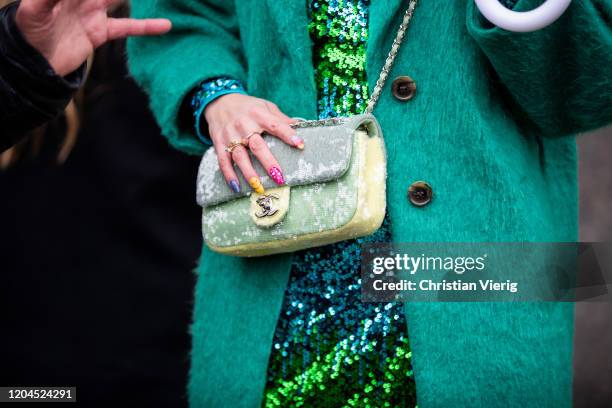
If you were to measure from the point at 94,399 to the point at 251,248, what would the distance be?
1.91 m

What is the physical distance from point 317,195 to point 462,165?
0.26m

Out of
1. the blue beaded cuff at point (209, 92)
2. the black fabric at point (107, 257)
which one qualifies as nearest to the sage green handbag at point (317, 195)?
the blue beaded cuff at point (209, 92)

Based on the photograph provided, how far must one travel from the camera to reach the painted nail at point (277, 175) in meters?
1.38

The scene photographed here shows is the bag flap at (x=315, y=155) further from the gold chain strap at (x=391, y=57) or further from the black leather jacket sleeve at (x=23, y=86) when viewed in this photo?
the black leather jacket sleeve at (x=23, y=86)

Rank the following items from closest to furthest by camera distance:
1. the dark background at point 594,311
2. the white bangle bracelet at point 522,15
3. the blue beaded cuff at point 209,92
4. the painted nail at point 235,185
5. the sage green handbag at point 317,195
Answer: the white bangle bracelet at point 522,15
the sage green handbag at point 317,195
the painted nail at point 235,185
the blue beaded cuff at point 209,92
the dark background at point 594,311

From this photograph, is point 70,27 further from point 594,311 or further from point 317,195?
point 594,311

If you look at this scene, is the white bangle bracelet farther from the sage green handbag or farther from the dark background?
the dark background

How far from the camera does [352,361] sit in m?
1.42

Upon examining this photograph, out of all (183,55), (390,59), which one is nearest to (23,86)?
(183,55)

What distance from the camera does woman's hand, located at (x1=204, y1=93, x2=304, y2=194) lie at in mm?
1398

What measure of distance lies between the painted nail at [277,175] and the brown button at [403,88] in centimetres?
25

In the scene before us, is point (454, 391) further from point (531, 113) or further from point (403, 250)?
point (531, 113)

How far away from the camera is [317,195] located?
137 centimetres

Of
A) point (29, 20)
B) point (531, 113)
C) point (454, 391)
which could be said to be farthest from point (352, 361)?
point (29, 20)
